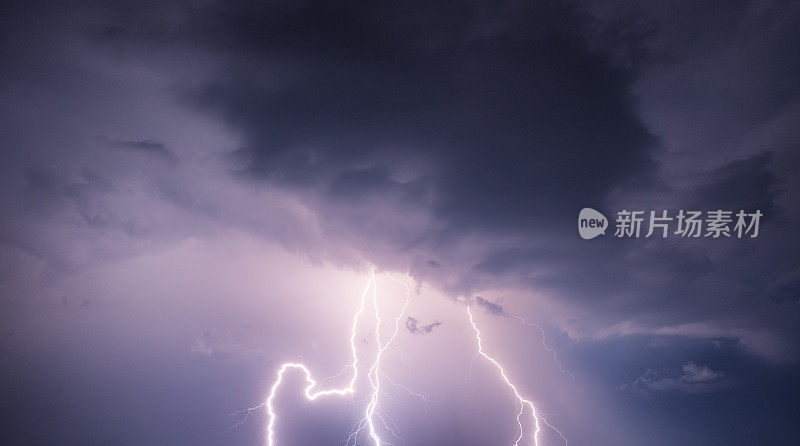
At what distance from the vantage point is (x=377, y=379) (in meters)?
13.9

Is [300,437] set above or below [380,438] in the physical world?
below

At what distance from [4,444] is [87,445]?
3396 mm

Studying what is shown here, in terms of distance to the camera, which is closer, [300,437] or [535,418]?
[535,418]

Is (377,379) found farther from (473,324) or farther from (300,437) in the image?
(300,437)

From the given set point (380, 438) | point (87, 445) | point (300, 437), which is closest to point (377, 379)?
point (380, 438)

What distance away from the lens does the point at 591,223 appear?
8.83 meters

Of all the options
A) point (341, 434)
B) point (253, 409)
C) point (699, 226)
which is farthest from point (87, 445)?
point (699, 226)

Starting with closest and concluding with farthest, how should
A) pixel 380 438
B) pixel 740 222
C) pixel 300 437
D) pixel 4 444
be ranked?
pixel 740 222 → pixel 380 438 → pixel 4 444 → pixel 300 437

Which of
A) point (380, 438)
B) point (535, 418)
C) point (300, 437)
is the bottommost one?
point (300, 437)

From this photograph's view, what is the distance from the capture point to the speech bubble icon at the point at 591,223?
871 centimetres

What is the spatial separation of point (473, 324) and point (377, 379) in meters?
5.32

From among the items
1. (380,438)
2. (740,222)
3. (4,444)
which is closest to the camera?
(740,222)

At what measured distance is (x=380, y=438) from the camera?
Result: 1311 cm

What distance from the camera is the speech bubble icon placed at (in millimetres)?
8711
